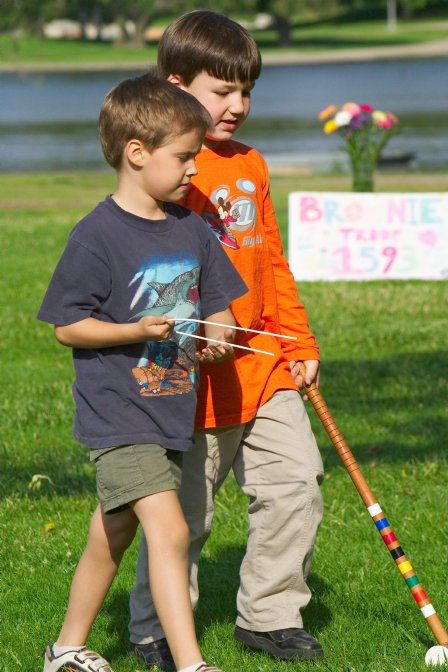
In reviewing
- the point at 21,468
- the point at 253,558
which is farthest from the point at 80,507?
the point at 253,558

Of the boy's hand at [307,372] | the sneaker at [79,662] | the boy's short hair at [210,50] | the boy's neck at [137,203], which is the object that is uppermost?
the boy's short hair at [210,50]

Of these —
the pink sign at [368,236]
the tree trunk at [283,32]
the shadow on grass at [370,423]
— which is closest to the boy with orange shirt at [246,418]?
the shadow on grass at [370,423]

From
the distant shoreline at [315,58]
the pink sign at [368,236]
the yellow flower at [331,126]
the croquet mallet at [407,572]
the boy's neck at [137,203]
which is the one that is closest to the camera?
the boy's neck at [137,203]

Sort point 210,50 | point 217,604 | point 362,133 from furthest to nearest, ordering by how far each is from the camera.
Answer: point 362,133, point 217,604, point 210,50

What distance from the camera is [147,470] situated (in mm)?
3225

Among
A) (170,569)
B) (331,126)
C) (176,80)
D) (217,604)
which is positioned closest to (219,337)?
(170,569)

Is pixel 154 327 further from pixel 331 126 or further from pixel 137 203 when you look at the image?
pixel 331 126

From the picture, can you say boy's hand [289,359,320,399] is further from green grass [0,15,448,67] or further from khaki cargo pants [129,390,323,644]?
green grass [0,15,448,67]

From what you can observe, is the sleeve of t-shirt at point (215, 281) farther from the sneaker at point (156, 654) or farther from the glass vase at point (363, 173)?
the glass vase at point (363, 173)

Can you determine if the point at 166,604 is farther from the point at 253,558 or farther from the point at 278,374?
the point at 278,374

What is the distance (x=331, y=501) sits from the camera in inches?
201

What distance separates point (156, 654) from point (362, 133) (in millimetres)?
9319

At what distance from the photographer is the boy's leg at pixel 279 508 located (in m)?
3.65

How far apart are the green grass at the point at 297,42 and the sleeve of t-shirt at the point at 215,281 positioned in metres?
64.9
